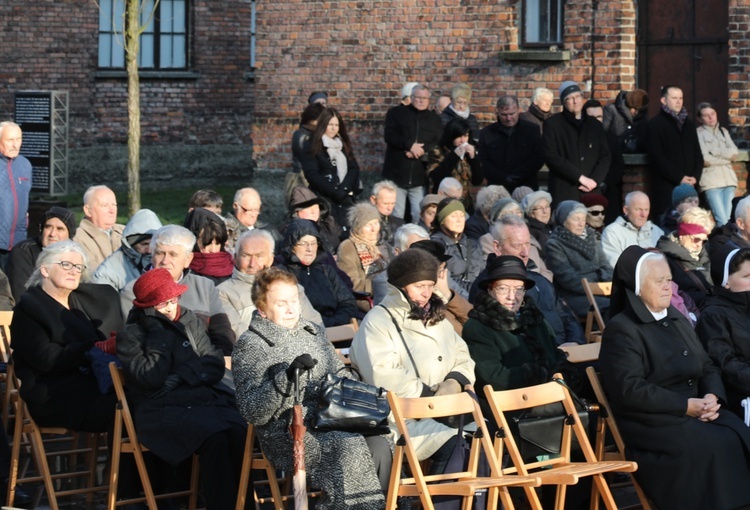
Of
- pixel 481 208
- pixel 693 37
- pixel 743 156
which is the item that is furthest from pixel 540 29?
pixel 481 208

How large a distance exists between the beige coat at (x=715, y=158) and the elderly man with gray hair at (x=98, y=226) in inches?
261

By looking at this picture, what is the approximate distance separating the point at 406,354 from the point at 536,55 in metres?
8.85

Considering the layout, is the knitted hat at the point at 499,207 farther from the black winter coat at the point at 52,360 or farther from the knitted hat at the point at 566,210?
the black winter coat at the point at 52,360

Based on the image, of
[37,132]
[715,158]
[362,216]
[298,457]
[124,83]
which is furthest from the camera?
[124,83]

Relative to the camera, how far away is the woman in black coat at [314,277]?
9656 millimetres

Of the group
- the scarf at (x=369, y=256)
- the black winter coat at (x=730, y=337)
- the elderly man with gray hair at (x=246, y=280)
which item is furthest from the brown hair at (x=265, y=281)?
the scarf at (x=369, y=256)

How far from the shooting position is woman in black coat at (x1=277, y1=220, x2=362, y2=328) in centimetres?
966

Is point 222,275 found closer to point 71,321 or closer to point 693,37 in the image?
point 71,321

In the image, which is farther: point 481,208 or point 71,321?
point 481,208

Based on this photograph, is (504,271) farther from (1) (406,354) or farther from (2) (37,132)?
(2) (37,132)

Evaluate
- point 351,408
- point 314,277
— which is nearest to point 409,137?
point 314,277

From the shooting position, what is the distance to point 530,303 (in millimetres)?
8250

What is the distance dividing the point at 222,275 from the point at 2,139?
10.9ft

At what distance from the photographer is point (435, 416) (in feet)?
22.6
